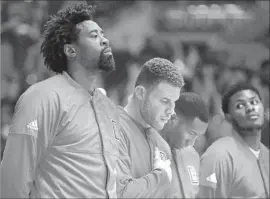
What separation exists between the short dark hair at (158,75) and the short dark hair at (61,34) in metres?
0.44

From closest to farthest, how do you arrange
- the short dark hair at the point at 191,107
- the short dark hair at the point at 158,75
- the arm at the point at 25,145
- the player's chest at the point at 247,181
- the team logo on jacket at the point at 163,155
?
the arm at the point at 25,145 < the team logo on jacket at the point at 163,155 < the short dark hair at the point at 158,75 < the short dark hair at the point at 191,107 < the player's chest at the point at 247,181

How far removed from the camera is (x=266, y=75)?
5.91 meters

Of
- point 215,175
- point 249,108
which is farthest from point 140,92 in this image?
point 249,108

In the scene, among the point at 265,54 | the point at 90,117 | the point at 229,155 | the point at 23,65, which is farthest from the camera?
the point at 265,54

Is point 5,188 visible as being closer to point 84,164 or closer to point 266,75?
point 84,164

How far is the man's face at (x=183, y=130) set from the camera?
2.98 meters

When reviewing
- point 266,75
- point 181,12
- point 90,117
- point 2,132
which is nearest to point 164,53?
point 181,12

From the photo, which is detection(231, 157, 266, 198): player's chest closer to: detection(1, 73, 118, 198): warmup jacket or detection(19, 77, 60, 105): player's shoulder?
detection(1, 73, 118, 198): warmup jacket

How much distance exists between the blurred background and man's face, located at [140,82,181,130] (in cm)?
262

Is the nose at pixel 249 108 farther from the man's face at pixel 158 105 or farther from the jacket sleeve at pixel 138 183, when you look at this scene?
the jacket sleeve at pixel 138 183

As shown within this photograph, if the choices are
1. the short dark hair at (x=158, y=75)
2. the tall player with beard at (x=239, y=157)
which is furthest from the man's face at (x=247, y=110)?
the short dark hair at (x=158, y=75)

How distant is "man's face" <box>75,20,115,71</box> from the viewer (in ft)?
6.97

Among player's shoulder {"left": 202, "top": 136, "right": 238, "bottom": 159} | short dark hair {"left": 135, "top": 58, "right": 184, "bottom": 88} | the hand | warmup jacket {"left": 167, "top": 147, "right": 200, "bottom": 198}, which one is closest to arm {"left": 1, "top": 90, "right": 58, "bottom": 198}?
the hand

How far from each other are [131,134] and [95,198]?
0.47m
